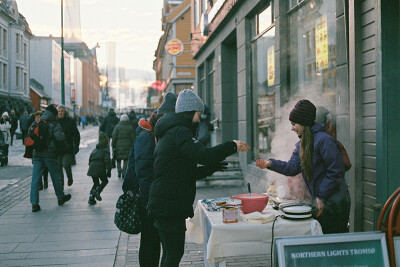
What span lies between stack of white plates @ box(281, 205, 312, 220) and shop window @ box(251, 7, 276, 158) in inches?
219

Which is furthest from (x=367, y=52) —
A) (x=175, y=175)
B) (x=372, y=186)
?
(x=175, y=175)

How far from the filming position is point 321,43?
7078 millimetres

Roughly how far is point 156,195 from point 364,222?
2976 mm

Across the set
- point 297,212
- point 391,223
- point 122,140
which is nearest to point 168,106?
point 297,212

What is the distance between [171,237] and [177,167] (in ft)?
1.91

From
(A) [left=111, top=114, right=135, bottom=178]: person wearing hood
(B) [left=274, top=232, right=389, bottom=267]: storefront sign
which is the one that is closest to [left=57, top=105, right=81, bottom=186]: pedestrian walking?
(A) [left=111, top=114, right=135, bottom=178]: person wearing hood

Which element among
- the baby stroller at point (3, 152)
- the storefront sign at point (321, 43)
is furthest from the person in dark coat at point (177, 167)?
the baby stroller at point (3, 152)

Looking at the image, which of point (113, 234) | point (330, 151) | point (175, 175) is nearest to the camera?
point (175, 175)

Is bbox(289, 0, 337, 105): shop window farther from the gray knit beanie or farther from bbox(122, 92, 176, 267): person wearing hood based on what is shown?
the gray knit beanie

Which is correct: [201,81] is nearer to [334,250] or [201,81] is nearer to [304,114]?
[304,114]

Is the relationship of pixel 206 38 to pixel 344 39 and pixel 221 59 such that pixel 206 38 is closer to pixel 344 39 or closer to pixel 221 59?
pixel 221 59

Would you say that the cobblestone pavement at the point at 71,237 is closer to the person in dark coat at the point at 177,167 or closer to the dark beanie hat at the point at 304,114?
the person in dark coat at the point at 177,167

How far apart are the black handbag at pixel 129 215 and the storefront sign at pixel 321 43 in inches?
160

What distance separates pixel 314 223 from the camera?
3609 mm
